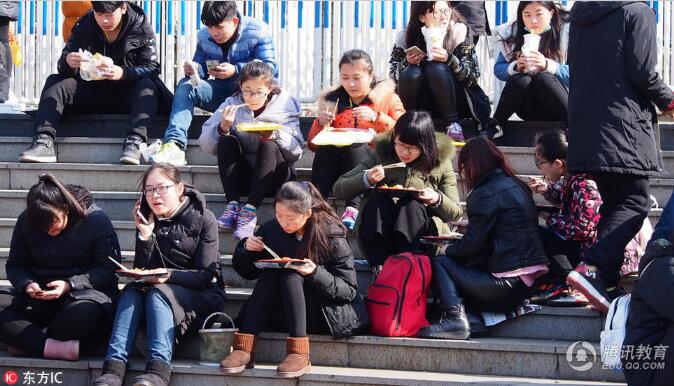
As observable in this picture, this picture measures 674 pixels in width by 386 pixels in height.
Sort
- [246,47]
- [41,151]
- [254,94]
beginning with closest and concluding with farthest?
[254,94]
[41,151]
[246,47]

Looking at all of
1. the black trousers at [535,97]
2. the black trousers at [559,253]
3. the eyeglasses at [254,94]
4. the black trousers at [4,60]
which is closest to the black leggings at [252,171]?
the eyeglasses at [254,94]

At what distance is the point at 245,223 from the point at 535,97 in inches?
90.4

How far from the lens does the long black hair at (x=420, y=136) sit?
7145 mm

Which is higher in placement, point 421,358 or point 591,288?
point 591,288

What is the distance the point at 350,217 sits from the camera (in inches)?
296

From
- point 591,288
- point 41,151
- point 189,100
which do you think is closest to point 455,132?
point 189,100

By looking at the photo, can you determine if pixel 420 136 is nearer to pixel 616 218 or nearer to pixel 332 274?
pixel 332 274

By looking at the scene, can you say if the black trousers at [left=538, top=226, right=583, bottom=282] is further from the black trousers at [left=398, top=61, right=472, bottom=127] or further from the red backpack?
the black trousers at [left=398, top=61, right=472, bottom=127]

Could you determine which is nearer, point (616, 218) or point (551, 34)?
point (616, 218)

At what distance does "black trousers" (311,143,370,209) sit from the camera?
770cm

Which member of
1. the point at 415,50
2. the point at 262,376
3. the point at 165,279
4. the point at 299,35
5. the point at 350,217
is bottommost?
the point at 262,376

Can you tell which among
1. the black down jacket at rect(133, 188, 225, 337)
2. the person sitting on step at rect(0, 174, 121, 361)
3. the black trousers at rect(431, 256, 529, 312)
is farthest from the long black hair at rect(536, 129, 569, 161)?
the person sitting on step at rect(0, 174, 121, 361)

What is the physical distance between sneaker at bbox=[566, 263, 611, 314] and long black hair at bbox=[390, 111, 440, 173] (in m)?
1.27

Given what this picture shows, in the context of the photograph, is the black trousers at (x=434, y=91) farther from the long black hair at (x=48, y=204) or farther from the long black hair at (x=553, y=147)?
the long black hair at (x=48, y=204)
